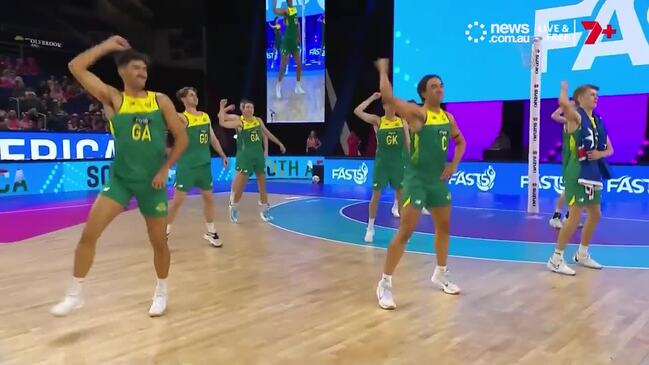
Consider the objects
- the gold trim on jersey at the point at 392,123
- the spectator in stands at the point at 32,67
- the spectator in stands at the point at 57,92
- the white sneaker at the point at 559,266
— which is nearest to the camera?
the white sneaker at the point at 559,266

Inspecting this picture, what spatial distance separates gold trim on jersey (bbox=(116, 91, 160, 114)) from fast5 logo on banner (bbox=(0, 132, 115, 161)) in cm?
990

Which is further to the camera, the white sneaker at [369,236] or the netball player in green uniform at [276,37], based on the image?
the netball player in green uniform at [276,37]

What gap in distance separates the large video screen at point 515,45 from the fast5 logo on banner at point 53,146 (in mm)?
8202

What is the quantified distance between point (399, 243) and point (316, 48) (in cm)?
1552

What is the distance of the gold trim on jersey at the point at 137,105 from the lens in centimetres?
374

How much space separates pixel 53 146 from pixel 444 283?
36.3ft

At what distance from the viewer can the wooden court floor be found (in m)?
3.38

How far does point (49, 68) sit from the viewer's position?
56.0 ft

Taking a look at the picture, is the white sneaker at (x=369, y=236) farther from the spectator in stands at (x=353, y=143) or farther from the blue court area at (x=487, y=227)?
the spectator in stands at (x=353, y=143)

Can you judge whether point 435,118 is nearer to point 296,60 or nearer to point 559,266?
point 559,266

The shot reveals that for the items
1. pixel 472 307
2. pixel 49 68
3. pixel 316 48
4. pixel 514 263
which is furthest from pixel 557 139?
pixel 49 68

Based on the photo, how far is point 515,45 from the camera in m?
13.3

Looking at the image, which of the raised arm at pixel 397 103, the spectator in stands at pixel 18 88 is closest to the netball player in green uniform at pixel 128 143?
the raised arm at pixel 397 103

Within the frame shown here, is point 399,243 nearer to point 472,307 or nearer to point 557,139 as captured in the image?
point 472,307
